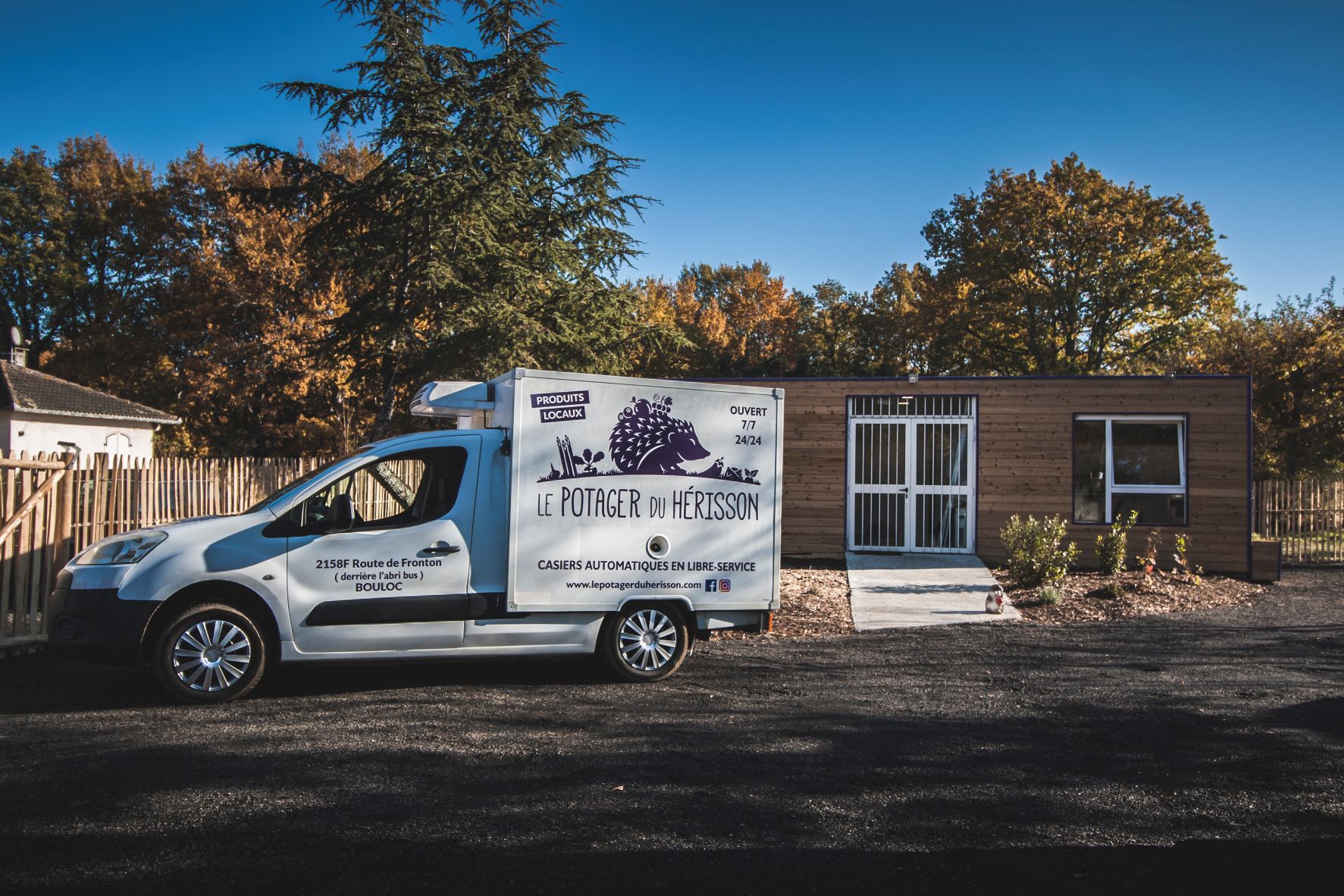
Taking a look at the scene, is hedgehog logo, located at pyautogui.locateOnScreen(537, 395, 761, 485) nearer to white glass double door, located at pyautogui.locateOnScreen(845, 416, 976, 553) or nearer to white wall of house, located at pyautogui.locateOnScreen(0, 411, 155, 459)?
white glass double door, located at pyautogui.locateOnScreen(845, 416, 976, 553)

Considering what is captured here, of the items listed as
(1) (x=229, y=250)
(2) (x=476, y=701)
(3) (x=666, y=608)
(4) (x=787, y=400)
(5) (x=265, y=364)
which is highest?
(1) (x=229, y=250)

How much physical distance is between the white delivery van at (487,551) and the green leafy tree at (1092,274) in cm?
2702

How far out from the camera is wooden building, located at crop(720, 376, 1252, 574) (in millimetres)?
15914

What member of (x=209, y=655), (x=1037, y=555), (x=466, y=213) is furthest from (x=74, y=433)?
(x=1037, y=555)

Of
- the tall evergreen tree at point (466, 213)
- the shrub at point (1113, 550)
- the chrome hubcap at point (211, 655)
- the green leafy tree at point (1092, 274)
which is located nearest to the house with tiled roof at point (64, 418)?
the tall evergreen tree at point (466, 213)

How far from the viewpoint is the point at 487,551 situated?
756cm

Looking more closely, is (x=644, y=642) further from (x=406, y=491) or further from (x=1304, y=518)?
(x=1304, y=518)

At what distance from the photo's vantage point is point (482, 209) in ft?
49.9

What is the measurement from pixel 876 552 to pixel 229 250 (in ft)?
82.8

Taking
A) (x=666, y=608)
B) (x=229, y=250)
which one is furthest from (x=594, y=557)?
(x=229, y=250)

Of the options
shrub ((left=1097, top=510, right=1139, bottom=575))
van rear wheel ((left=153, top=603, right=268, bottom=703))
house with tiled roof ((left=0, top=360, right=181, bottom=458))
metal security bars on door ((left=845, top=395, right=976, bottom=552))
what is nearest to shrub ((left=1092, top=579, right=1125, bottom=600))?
shrub ((left=1097, top=510, right=1139, bottom=575))

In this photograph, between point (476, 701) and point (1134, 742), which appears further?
point (476, 701)

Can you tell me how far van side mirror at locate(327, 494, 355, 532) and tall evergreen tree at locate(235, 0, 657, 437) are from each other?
25.7 feet

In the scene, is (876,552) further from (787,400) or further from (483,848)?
(483,848)
